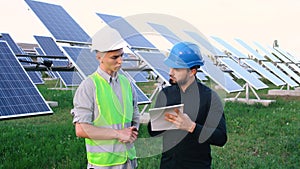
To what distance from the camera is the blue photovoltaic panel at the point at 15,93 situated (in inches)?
159

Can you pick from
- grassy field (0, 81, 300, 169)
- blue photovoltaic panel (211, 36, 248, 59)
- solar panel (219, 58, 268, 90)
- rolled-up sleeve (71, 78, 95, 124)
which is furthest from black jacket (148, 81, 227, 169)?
blue photovoltaic panel (211, 36, 248, 59)

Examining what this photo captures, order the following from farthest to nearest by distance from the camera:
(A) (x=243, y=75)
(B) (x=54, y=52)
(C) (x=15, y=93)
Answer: (B) (x=54, y=52)
(A) (x=243, y=75)
(C) (x=15, y=93)

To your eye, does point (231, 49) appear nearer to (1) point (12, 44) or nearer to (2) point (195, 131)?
(1) point (12, 44)

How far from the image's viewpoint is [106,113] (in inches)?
86.6

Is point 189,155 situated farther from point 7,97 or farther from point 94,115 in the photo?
point 7,97

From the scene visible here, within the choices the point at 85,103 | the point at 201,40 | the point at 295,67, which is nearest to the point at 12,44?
the point at 85,103

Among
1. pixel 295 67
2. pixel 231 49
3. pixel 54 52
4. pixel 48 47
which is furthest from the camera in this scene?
pixel 295 67

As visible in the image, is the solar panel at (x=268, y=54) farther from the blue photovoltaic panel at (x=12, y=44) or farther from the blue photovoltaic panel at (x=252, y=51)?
the blue photovoltaic panel at (x=12, y=44)

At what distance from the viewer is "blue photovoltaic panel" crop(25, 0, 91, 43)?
7.41 metres

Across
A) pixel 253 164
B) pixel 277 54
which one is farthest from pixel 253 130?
Result: pixel 277 54

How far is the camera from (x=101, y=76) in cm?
226

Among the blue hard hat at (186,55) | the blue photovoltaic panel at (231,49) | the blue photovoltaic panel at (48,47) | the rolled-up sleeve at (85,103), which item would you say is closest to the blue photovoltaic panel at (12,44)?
the blue photovoltaic panel at (48,47)

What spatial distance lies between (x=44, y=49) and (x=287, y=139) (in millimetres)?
7964

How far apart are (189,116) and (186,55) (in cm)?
34
